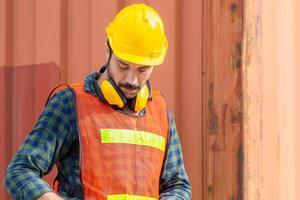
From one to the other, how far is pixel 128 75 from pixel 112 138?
0.79ft

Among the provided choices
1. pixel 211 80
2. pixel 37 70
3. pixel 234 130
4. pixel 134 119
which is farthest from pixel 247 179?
pixel 37 70

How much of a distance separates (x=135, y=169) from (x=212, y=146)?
1031 millimetres

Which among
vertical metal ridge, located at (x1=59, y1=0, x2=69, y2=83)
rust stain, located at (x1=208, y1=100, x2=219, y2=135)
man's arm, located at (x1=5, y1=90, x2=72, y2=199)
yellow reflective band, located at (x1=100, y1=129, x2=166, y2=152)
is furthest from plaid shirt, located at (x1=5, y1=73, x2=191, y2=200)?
vertical metal ridge, located at (x1=59, y1=0, x2=69, y2=83)

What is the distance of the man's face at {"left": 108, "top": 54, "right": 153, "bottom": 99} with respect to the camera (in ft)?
9.63

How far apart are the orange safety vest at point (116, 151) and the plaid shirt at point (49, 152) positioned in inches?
1.5

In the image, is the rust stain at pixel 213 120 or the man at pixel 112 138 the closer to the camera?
the man at pixel 112 138

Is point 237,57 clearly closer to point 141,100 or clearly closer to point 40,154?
point 141,100

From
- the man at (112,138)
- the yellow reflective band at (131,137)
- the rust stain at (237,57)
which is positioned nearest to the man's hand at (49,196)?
the man at (112,138)

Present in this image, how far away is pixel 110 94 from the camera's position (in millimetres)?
2941

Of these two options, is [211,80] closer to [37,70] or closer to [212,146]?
[212,146]

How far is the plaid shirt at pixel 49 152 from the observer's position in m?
2.78

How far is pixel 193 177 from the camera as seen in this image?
3.98 metres

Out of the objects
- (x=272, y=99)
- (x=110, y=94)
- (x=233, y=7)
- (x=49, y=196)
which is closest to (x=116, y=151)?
(x=110, y=94)

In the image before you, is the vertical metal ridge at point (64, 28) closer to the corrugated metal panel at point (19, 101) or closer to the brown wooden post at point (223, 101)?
the corrugated metal panel at point (19, 101)
